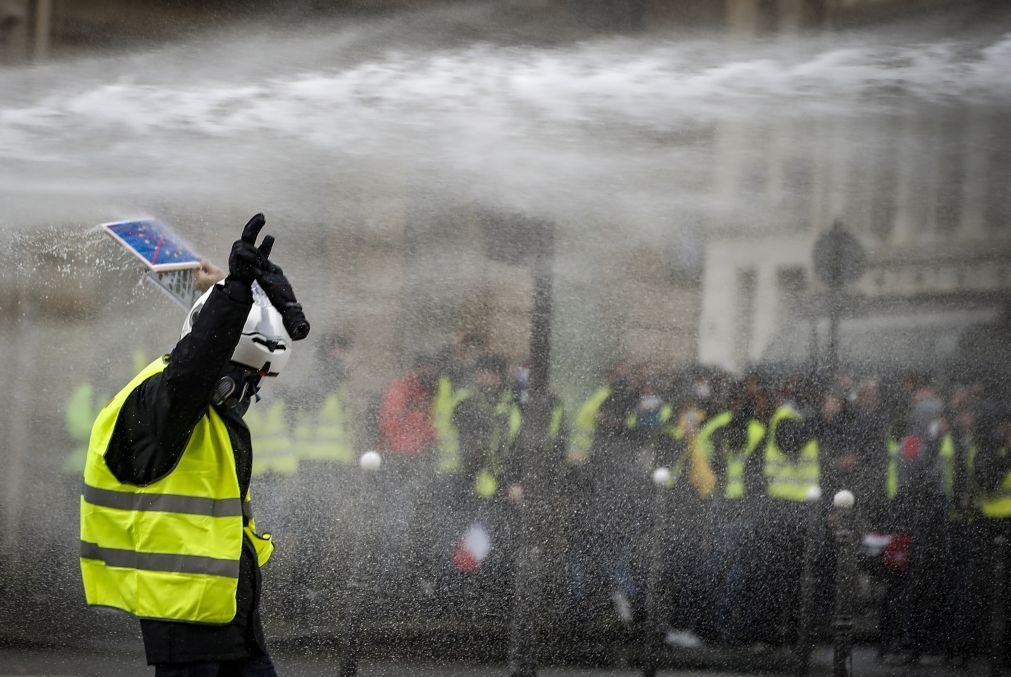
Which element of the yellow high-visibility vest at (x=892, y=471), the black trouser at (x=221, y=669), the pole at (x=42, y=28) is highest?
the pole at (x=42, y=28)

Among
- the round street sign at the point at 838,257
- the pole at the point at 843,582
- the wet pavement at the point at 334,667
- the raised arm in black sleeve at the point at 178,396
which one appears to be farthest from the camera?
the round street sign at the point at 838,257

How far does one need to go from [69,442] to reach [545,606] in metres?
2.19

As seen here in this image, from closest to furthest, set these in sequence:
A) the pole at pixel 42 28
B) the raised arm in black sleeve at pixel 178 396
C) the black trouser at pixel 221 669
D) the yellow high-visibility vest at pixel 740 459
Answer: the raised arm in black sleeve at pixel 178 396
the black trouser at pixel 221 669
the yellow high-visibility vest at pixel 740 459
the pole at pixel 42 28

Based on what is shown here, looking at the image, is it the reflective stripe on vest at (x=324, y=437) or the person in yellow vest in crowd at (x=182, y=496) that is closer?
the person in yellow vest in crowd at (x=182, y=496)

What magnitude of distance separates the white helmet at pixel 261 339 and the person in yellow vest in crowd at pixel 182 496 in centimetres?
11

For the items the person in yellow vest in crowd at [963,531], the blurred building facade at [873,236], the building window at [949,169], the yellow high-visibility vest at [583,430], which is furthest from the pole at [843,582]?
the building window at [949,169]

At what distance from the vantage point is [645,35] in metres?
5.70

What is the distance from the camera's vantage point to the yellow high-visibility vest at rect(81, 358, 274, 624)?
243cm

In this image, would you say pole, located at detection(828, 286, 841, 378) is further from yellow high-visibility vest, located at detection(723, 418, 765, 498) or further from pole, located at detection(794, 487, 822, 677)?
pole, located at detection(794, 487, 822, 677)

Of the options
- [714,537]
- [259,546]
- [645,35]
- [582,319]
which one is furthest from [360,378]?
[259,546]

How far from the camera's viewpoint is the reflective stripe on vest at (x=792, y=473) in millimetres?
5215

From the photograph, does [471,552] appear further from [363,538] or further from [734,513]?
[734,513]

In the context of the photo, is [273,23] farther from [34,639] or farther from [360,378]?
[34,639]

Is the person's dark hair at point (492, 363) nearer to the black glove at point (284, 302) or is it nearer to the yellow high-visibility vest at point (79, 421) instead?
the yellow high-visibility vest at point (79, 421)
